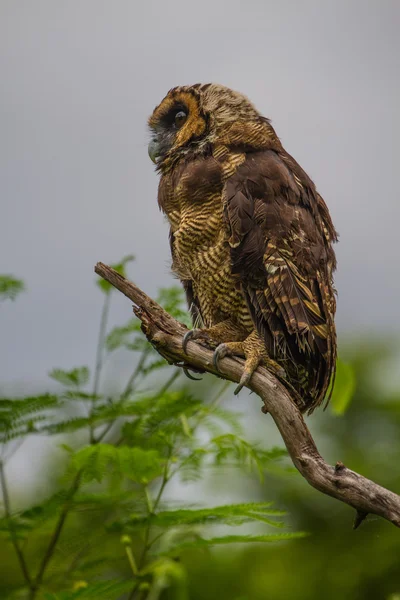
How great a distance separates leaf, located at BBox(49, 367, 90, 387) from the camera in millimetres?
4359

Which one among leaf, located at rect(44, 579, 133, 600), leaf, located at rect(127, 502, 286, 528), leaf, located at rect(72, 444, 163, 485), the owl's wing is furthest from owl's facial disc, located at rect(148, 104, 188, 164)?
leaf, located at rect(44, 579, 133, 600)

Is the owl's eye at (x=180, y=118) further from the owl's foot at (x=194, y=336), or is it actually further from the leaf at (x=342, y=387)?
the leaf at (x=342, y=387)

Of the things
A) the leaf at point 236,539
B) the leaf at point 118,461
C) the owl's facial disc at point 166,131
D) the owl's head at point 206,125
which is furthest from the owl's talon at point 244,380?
the owl's facial disc at point 166,131

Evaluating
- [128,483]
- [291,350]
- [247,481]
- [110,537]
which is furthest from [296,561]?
[291,350]

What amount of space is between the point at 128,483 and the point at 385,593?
2.72 metres

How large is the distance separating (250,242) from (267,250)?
0.09 metres

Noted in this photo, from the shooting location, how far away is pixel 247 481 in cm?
801

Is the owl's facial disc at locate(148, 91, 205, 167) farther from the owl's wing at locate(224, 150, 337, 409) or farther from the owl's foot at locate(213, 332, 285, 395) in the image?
the owl's foot at locate(213, 332, 285, 395)

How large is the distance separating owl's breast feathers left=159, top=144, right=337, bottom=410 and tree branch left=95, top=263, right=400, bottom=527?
27 cm

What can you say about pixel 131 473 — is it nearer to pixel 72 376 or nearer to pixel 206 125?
pixel 72 376

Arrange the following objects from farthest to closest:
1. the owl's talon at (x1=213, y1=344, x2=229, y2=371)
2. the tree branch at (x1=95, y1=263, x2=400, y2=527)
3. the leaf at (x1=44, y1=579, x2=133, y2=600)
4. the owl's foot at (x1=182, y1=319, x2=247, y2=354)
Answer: the owl's foot at (x1=182, y1=319, x2=247, y2=354) < the owl's talon at (x1=213, y1=344, x2=229, y2=371) < the leaf at (x1=44, y1=579, x2=133, y2=600) < the tree branch at (x1=95, y1=263, x2=400, y2=527)

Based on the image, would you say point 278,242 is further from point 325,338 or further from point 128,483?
point 128,483

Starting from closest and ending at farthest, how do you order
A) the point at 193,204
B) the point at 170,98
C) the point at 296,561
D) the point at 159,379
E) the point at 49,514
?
1. the point at 49,514
2. the point at 193,204
3. the point at 170,98
4. the point at 159,379
5. the point at 296,561

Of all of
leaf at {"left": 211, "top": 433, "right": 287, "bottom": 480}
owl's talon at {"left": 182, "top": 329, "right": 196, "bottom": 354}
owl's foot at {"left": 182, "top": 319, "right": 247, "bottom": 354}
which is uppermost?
owl's foot at {"left": 182, "top": 319, "right": 247, "bottom": 354}
